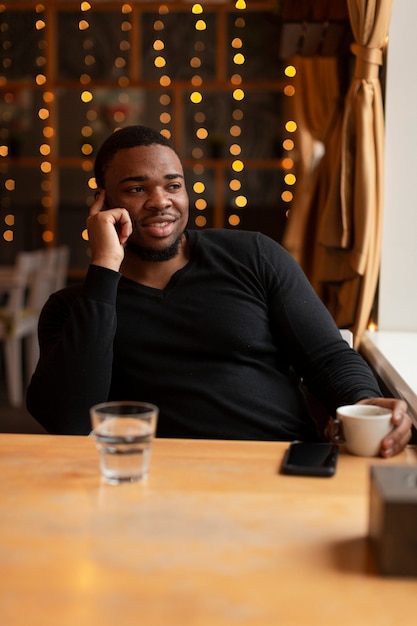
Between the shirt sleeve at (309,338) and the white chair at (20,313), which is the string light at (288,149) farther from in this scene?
the shirt sleeve at (309,338)

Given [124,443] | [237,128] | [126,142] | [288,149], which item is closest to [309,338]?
[126,142]

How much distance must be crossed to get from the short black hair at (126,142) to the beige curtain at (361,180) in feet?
2.74

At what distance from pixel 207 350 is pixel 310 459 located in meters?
0.67

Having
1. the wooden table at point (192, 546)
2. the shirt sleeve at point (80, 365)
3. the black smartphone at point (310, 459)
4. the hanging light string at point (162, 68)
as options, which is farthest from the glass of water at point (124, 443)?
the hanging light string at point (162, 68)

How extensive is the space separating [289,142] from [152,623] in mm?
6281

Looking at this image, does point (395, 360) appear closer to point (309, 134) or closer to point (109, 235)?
point (109, 235)

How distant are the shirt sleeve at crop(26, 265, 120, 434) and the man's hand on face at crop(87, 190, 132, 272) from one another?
1.6 inches

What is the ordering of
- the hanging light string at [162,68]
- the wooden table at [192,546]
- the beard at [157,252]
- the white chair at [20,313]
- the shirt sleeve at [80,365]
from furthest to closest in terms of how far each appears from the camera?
the hanging light string at [162,68] < the white chair at [20,313] < the beard at [157,252] < the shirt sleeve at [80,365] < the wooden table at [192,546]

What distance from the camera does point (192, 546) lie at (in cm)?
95

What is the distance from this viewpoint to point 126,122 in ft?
23.0

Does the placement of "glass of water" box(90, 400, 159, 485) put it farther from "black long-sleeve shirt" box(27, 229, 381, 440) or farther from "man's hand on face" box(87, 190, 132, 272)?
"man's hand on face" box(87, 190, 132, 272)

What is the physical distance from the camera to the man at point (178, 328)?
1.81m

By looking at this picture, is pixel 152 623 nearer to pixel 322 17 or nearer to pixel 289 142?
pixel 322 17

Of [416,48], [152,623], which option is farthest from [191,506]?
[416,48]
